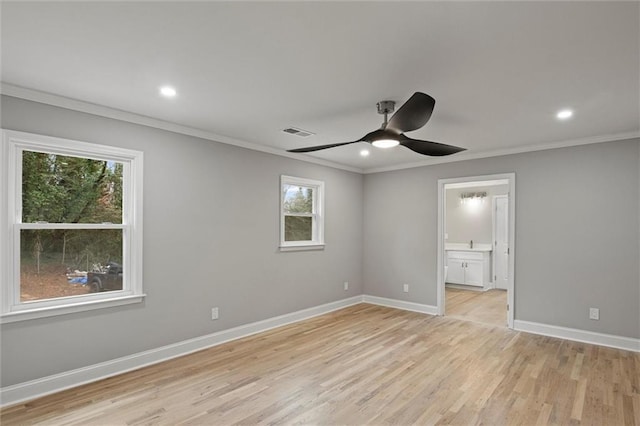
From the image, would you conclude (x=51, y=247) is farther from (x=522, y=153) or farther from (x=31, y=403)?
(x=522, y=153)

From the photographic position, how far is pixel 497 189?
25.6 feet

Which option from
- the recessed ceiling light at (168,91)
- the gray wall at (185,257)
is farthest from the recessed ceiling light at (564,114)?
the recessed ceiling light at (168,91)

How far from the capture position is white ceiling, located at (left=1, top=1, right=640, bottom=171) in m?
1.83

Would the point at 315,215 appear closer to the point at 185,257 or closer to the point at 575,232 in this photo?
the point at 185,257

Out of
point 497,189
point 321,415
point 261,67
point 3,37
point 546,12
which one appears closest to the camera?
point 546,12

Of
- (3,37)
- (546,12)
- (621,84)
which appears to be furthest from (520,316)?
(3,37)

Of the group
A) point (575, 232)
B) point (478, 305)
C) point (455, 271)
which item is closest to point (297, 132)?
point (575, 232)

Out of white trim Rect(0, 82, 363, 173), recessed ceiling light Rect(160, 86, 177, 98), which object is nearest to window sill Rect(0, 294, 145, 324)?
white trim Rect(0, 82, 363, 173)

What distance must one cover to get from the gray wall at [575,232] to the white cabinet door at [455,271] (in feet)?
8.74

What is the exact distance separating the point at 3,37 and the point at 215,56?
3.98ft

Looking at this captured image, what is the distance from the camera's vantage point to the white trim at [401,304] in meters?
5.67

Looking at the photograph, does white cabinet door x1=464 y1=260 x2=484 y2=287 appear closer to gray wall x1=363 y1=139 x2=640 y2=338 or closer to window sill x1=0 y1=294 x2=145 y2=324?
gray wall x1=363 y1=139 x2=640 y2=338

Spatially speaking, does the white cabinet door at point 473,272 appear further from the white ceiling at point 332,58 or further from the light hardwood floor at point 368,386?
the white ceiling at point 332,58

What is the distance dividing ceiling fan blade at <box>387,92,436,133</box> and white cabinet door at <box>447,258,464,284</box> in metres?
6.06
